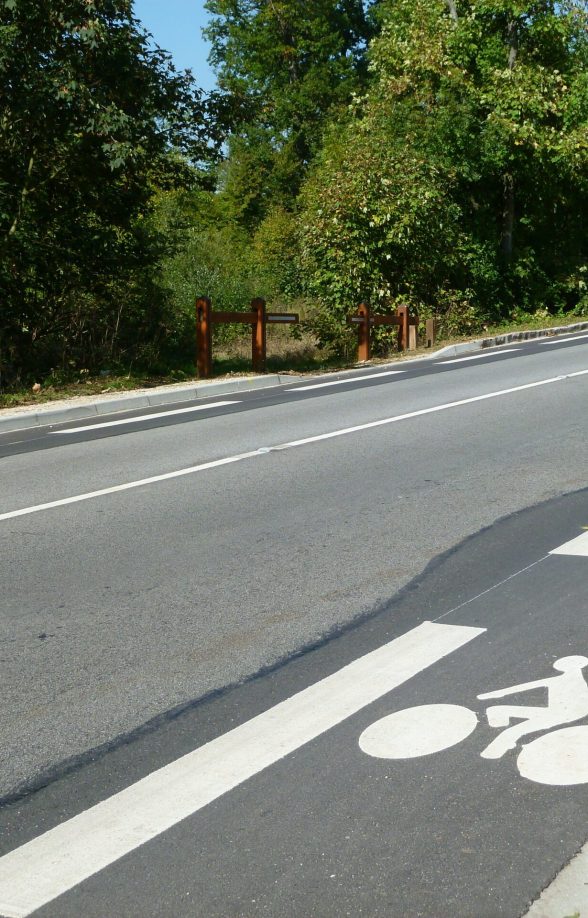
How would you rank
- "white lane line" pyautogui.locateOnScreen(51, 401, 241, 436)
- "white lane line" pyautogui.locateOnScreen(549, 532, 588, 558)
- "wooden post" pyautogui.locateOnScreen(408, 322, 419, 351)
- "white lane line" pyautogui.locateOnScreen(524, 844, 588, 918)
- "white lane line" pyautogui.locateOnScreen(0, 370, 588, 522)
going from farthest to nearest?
"wooden post" pyautogui.locateOnScreen(408, 322, 419, 351) < "white lane line" pyautogui.locateOnScreen(51, 401, 241, 436) < "white lane line" pyautogui.locateOnScreen(0, 370, 588, 522) < "white lane line" pyautogui.locateOnScreen(549, 532, 588, 558) < "white lane line" pyautogui.locateOnScreen(524, 844, 588, 918)

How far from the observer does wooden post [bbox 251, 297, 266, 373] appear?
17453mm

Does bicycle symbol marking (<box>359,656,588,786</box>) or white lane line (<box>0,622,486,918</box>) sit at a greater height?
bicycle symbol marking (<box>359,656,588,786</box>)

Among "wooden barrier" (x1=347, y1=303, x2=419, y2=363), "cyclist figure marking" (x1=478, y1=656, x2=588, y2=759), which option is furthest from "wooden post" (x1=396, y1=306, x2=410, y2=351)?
"cyclist figure marking" (x1=478, y1=656, x2=588, y2=759)

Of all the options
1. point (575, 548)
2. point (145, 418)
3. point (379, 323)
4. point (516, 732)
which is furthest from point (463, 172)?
point (516, 732)

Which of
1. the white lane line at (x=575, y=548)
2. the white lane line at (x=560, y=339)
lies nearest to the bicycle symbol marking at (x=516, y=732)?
the white lane line at (x=575, y=548)

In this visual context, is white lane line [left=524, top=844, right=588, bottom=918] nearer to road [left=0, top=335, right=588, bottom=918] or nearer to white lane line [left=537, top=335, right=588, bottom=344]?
road [left=0, top=335, right=588, bottom=918]

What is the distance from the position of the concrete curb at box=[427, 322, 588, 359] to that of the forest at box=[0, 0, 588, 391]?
1.51 meters

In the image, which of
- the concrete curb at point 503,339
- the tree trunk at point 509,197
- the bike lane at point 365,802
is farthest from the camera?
the tree trunk at point 509,197

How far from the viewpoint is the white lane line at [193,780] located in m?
2.97

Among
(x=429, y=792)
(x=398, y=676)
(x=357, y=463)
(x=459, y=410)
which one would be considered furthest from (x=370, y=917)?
(x=459, y=410)

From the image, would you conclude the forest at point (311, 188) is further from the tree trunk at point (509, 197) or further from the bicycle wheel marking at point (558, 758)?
the bicycle wheel marking at point (558, 758)

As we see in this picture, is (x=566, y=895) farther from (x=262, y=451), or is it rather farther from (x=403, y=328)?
(x=403, y=328)

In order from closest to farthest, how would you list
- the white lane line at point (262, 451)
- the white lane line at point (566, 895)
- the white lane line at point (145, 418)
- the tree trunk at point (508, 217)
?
the white lane line at point (566, 895)
the white lane line at point (262, 451)
the white lane line at point (145, 418)
the tree trunk at point (508, 217)

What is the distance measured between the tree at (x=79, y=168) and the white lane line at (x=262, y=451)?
18.2ft
